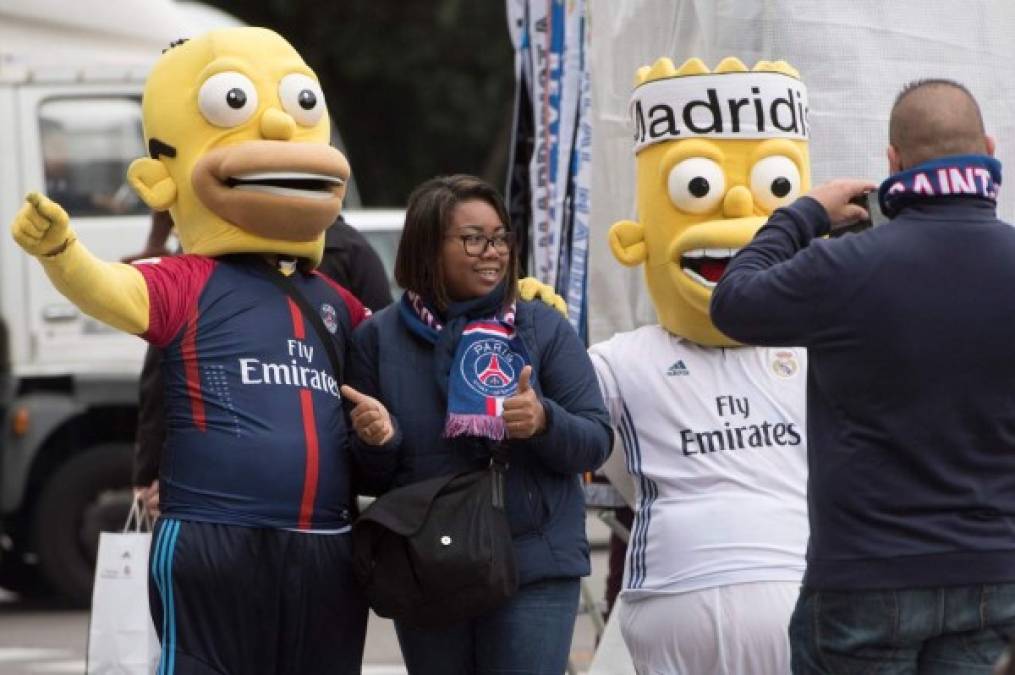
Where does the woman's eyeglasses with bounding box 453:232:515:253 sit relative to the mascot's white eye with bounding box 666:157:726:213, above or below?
below

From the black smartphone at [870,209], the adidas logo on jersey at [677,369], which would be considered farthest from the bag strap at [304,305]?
the black smartphone at [870,209]

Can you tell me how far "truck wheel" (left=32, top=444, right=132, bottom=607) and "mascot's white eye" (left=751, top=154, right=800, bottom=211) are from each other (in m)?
6.60

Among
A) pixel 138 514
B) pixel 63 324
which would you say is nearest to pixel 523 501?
pixel 138 514

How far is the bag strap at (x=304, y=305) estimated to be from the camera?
554 cm

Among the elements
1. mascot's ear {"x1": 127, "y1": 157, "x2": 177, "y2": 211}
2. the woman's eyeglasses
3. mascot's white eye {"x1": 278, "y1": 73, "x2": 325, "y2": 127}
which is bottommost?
the woman's eyeglasses

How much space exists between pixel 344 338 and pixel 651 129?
1007 mm

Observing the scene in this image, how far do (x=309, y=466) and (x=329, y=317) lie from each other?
1.46 ft

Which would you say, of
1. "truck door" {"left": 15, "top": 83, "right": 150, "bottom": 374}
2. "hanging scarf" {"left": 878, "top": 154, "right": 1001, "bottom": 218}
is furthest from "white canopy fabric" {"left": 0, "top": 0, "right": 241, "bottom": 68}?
"hanging scarf" {"left": 878, "top": 154, "right": 1001, "bottom": 218}

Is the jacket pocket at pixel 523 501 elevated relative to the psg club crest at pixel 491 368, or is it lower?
lower

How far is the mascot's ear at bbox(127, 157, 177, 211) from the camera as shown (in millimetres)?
5785

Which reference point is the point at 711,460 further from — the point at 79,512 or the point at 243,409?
the point at 79,512

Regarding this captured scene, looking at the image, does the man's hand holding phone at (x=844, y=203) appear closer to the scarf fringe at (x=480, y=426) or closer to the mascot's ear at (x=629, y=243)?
the scarf fringe at (x=480, y=426)

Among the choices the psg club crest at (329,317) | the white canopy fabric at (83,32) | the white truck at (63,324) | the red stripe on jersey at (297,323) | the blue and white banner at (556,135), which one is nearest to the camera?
the red stripe on jersey at (297,323)

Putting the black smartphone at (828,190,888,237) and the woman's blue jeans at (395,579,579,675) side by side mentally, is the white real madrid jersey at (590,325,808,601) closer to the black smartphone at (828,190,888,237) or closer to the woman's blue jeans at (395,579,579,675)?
the woman's blue jeans at (395,579,579,675)
